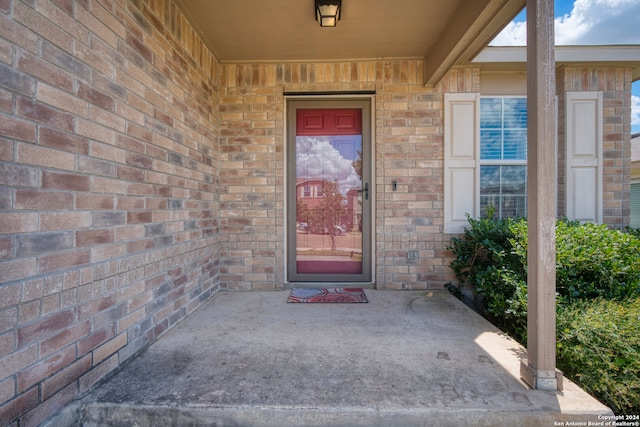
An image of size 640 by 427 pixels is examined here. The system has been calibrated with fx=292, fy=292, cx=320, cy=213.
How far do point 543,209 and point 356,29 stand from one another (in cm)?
226

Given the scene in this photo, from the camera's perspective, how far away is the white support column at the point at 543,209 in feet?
5.11

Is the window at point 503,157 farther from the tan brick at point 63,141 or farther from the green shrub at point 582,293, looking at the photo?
the tan brick at point 63,141

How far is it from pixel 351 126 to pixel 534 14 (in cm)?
201

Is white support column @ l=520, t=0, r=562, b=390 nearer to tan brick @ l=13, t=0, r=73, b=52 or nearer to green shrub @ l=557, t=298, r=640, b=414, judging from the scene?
green shrub @ l=557, t=298, r=640, b=414

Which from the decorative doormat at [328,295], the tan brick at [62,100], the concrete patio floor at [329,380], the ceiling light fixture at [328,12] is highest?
the ceiling light fixture at [328,12]

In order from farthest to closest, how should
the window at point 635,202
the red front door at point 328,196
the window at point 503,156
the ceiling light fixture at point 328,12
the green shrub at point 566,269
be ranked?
1. the window at point 635,202
2. the window at point 503,156
3. the red front door at point 328,196
4. the ceiling light fixture at point 328,12
5. the green shrub at point 566,269

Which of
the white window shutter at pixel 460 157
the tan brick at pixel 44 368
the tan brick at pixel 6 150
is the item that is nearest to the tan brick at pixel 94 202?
the tan brick at pixel 6 150

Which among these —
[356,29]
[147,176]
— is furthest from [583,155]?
[147,176]

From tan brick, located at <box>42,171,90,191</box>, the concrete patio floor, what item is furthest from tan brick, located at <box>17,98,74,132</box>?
the concrete patio floor

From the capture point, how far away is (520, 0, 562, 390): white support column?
1.56m

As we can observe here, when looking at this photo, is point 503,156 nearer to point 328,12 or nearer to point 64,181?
point 328,12

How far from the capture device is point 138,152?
194 cm

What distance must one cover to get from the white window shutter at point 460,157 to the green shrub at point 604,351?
1.52 metres

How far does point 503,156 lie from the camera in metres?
3.56
